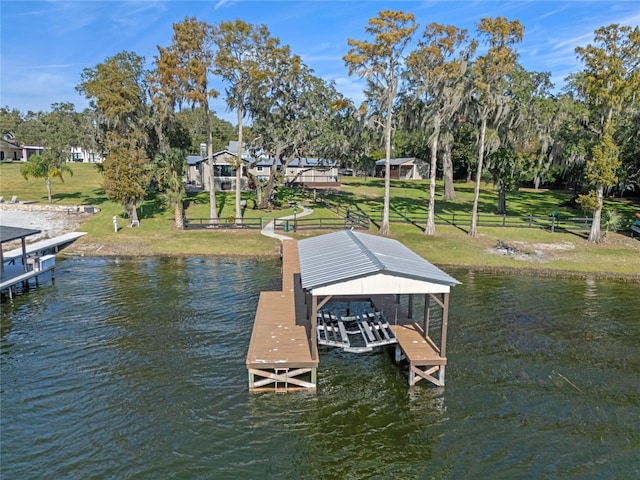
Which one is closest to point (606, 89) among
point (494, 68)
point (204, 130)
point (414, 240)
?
point (494, 68)

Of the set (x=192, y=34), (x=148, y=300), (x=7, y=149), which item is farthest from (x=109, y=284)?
(x=7, y=149)

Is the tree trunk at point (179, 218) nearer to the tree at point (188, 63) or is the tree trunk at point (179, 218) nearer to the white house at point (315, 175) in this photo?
the tree at point (188, 63)

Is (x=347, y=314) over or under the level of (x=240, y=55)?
under

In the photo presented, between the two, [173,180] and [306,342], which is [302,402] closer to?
[306,342]

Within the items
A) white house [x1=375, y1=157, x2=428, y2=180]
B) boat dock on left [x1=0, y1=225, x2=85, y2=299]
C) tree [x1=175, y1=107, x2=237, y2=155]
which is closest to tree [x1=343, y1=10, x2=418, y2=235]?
boat dock on left [x1=0, y1=225, x2=85, y2=299]

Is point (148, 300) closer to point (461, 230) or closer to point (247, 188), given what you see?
point (461, 230)

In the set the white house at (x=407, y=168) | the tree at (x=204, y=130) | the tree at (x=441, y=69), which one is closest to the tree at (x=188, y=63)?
the tree at (x=441, y=69)

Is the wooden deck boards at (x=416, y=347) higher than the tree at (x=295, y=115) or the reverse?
the reverse
